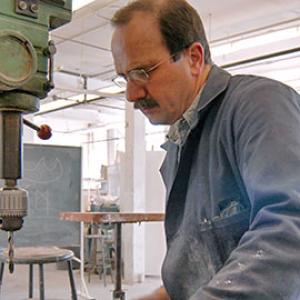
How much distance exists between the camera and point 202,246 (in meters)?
0.92

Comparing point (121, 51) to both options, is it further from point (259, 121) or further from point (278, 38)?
point (278, 38)

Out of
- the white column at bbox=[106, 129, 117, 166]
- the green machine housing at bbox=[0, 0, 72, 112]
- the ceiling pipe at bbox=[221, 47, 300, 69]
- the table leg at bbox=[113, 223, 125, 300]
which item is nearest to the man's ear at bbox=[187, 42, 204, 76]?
the green machine housing at bbox=[0, 0, 72, 112]

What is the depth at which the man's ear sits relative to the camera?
3.13ft

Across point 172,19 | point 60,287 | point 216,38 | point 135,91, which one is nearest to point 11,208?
point 135,91

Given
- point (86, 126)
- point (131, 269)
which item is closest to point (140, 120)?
point (131, 269)

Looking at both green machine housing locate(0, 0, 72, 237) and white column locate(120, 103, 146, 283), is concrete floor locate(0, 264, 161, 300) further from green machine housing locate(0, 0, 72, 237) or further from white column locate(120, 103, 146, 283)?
green machine housing locate(0, 0, 72, 237)

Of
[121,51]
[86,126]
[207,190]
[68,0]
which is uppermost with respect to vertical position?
[86,126]

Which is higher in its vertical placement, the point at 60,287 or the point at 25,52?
the point at 25,52

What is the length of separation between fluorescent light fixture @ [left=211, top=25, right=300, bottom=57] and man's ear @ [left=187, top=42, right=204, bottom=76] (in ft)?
14.3

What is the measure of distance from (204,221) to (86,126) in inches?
446

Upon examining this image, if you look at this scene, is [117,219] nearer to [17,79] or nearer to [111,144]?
[17,79]

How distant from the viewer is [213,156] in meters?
0.90

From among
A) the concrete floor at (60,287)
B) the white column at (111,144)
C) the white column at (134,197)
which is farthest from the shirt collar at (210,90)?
the white column at (111,144)

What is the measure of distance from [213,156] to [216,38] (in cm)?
476
